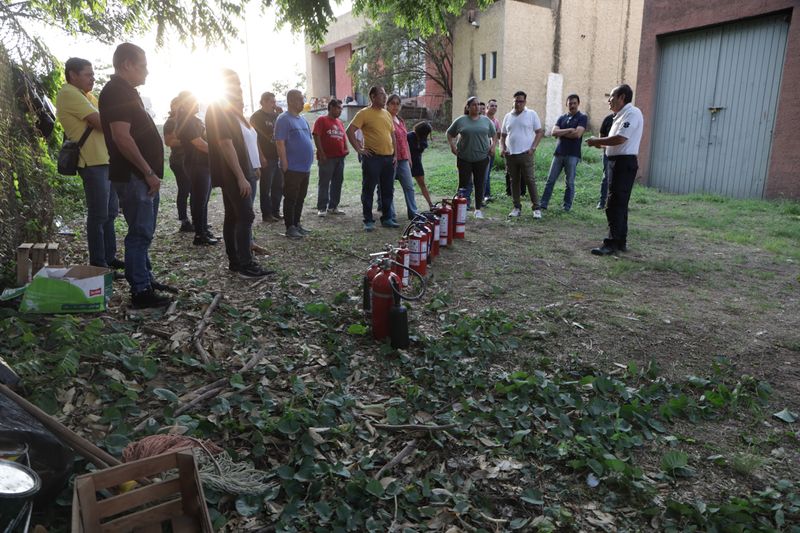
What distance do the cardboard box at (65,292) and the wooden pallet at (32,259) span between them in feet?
1.95

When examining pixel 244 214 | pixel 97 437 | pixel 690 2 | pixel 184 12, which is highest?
pixel 690 2

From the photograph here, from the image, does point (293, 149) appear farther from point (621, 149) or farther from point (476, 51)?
point (476, 51)

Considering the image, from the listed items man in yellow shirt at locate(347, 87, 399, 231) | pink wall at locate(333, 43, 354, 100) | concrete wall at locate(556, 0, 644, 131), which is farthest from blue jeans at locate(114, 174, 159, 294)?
pink wall at locate(333, 43, 354, 100)

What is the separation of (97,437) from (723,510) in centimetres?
300

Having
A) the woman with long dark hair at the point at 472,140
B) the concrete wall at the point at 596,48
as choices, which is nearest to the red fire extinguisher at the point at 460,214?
the woman with long dark hair at the point at 472,140

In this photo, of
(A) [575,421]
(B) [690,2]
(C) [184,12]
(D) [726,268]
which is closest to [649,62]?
(B) [690,2]

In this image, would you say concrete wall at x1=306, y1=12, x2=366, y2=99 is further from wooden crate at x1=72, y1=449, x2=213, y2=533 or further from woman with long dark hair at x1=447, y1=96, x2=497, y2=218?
wooden crate at x1=72, y1=449, x2=213, y2=533

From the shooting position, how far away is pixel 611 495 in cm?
259

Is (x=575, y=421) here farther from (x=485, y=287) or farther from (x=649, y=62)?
(x=649, y=62)

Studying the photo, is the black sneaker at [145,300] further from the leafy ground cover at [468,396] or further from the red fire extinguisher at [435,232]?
the red fire extinguisher at [435,232]

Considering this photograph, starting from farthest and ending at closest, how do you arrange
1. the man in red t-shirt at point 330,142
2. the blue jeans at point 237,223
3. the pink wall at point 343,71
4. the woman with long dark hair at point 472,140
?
1. the pink wall at point 343,71
2. the woman with long dark hair at point 472,140
3. the man in red t-shirt at point 330,142
4. the blue jeans at point 237,223

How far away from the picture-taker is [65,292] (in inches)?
146

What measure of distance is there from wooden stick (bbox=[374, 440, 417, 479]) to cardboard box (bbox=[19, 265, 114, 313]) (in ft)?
8.00

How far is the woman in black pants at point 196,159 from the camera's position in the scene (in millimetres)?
6527
